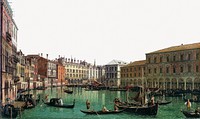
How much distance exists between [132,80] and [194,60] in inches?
946

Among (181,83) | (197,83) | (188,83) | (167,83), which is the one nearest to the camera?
(197,83)

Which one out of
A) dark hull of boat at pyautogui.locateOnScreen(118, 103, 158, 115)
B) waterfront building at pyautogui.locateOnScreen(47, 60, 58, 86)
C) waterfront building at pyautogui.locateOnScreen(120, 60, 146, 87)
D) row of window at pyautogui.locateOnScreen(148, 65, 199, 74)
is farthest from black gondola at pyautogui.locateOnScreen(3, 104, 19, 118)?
waterfront building at pyautogui.locateOnScreen(47, 60, 58, 86)

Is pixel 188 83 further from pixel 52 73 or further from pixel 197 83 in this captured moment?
pixel 52 73

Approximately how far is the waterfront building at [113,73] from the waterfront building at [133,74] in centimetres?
1382

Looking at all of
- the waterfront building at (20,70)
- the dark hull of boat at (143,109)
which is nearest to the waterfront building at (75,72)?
Answer: the waterfront building at (20,70)

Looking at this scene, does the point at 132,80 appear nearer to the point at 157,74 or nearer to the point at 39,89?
the point at 157,74

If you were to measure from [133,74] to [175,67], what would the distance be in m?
18.9

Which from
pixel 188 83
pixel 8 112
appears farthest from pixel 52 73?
pixel 8 112

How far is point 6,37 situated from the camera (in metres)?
25.3

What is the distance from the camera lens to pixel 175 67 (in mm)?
52656

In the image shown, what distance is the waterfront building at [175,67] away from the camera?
159 ft

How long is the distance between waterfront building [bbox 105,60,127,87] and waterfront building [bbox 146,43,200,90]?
2961 cm

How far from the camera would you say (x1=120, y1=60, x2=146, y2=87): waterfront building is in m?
67.9

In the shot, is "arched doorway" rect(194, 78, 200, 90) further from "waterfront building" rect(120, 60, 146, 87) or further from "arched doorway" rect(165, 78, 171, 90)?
"waterfront building" rect(120, 60, 146, 87)
